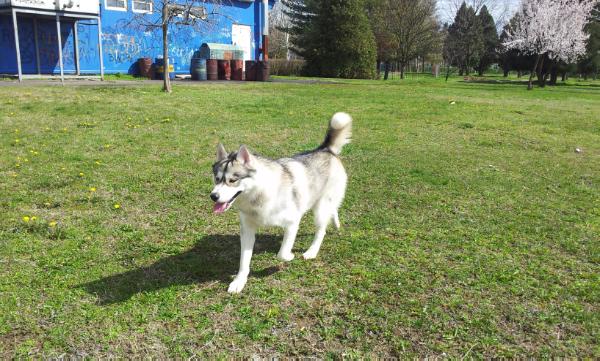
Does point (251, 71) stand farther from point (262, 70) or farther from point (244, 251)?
point (244, 251)

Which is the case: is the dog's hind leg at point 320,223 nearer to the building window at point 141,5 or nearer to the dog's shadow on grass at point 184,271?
the dog's shadow on grass at point 184,271

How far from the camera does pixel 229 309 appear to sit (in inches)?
140

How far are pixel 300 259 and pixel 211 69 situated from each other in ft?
80.9

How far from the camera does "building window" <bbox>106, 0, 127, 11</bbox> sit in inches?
1090

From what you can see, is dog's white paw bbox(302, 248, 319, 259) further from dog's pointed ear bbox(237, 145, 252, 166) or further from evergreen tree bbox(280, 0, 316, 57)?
evergreen tree bbox(280, 0, 316, 57)

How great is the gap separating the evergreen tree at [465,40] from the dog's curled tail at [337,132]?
57.7 m

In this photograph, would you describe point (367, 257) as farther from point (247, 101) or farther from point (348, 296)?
point (247, 101)

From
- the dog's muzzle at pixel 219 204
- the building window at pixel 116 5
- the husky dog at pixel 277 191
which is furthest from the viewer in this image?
the building window at pixel 116 5

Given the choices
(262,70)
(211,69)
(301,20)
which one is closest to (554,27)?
(301,20)

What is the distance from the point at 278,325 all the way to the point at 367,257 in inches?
55.5

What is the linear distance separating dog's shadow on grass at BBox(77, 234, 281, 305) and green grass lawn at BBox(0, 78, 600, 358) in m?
0.02

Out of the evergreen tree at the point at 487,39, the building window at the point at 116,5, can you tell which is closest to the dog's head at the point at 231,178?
the building window at the point at 116,5

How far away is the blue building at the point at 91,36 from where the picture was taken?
68.9ft

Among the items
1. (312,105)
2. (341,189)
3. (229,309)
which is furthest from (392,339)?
(312,105)
